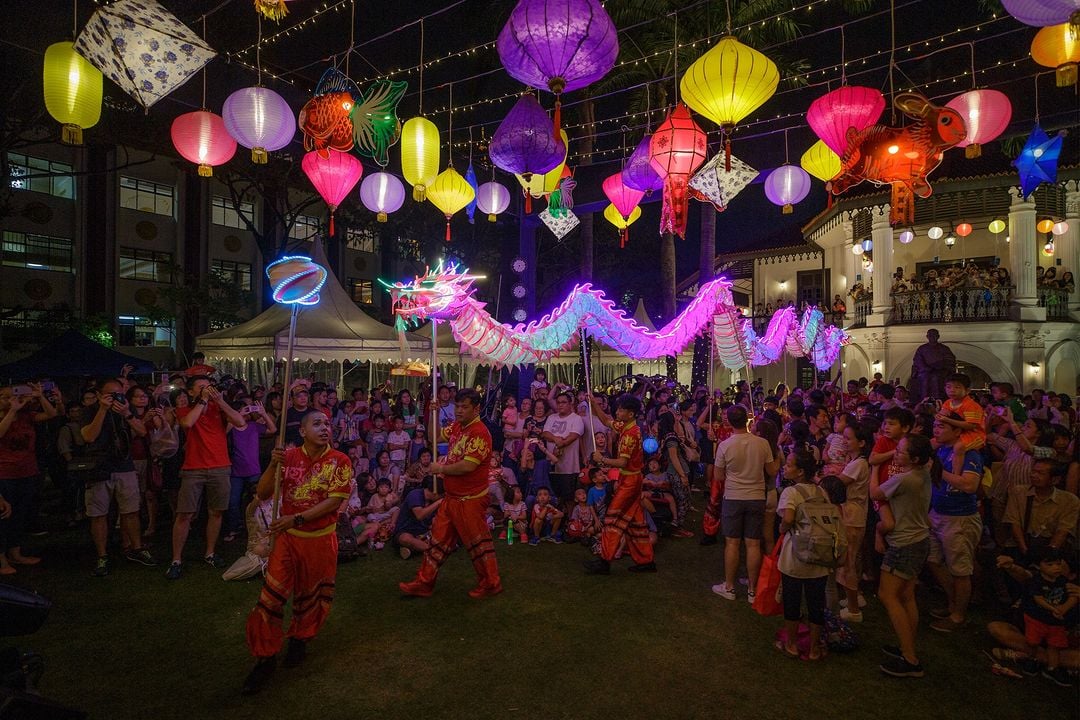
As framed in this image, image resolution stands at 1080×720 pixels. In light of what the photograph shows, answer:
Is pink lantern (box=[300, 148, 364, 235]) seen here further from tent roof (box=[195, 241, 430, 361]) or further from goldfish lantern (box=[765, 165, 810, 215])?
goldfish lantern (box=[765, 165, 810, 215])

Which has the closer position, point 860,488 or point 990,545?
point 860,488

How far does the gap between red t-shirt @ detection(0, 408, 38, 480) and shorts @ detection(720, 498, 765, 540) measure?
676cm

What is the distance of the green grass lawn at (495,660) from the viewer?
12.2 feet

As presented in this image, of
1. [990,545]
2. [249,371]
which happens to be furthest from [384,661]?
[249,371]

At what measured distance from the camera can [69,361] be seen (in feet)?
40.3

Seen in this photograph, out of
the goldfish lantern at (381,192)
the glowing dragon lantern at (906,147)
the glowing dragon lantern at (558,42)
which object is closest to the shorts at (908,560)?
the glowing dragon lantern at (906,147)

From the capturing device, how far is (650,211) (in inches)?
1284

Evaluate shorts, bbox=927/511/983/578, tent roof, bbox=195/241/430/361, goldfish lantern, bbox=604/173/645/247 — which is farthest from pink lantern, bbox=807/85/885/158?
tent roof, bbox=195/241/430/361

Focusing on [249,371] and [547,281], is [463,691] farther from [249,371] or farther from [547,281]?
[547,281]

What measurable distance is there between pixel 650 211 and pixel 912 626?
30514 mm

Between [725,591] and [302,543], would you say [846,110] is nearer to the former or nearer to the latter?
[725,591]

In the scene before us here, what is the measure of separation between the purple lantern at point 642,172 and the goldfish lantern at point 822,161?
84.7 inches

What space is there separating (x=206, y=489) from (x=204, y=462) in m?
0.30

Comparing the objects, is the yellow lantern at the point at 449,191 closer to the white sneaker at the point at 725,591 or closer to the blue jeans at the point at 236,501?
the blue jeans at the point at 236,501
